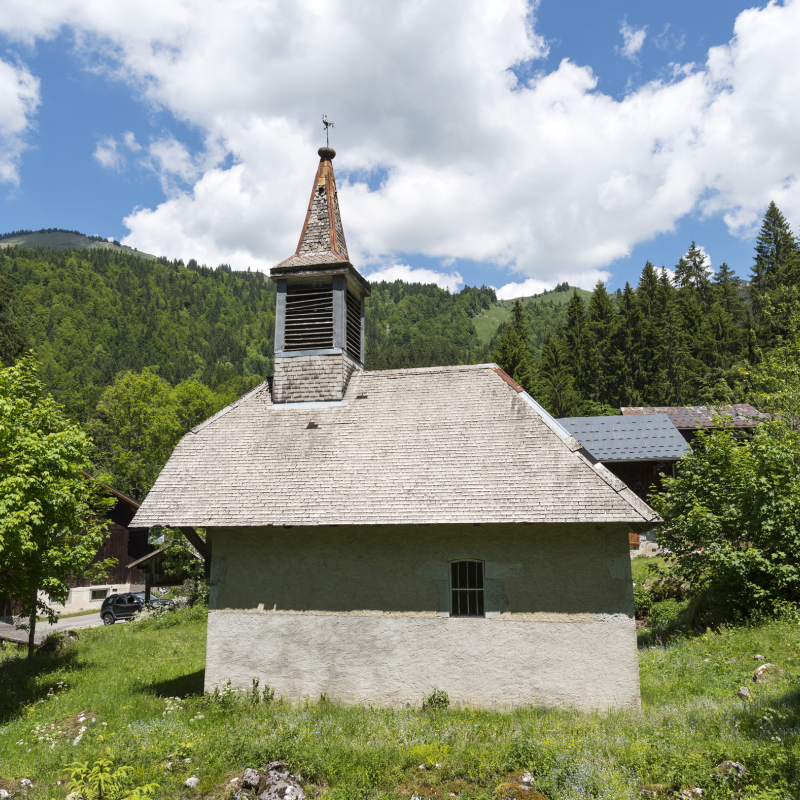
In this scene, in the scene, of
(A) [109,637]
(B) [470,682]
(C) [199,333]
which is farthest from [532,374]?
(C) [199,333]

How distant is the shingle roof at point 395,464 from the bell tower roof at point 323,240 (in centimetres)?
316

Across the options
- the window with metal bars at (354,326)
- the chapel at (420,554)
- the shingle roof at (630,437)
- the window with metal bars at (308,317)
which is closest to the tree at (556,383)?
the shingle roof at (630,437)

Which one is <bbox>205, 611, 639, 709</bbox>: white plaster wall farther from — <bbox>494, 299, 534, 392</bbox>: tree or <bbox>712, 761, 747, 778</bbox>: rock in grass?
<bbox>494, 299, 534, 392</bbox>: tree

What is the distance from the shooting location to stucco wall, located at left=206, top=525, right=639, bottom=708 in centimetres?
979

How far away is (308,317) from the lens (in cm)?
1480

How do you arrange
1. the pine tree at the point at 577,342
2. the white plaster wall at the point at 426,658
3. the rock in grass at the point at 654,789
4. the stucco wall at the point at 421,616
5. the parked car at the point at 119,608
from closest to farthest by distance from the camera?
the rock in grass at the point at 654,789 < the white plaster wall at the point at 426,658 < the stucco wall at the point at 421,616 < the parked car at the point at 119,608 < the pine tree at the point at 577,342

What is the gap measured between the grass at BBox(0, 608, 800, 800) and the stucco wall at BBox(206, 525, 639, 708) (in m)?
0.48

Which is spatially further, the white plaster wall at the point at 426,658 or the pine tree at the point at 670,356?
the pine tree at the point at 670,356

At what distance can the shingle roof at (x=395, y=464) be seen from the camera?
10.3 meters

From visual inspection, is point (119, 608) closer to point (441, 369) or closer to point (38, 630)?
point (38, 630)

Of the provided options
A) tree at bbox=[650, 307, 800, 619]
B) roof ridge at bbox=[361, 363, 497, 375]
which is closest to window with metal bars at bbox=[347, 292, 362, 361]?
roof ridge at bbox=[361, 363, 497, 375]

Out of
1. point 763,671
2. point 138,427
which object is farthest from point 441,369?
point 138,427

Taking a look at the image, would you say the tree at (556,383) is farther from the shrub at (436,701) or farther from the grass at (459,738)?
the shrub at (436,701)

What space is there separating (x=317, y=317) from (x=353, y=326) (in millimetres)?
1102
